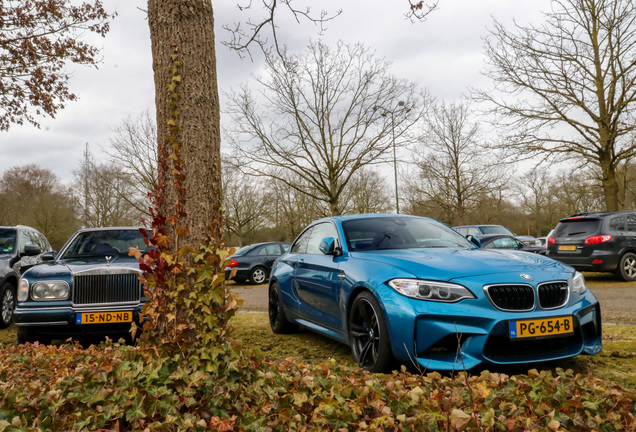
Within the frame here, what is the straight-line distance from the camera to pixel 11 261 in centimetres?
830

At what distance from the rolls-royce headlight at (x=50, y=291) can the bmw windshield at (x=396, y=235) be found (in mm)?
3225

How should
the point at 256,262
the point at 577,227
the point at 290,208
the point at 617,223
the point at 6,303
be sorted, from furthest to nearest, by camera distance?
the point at 290,208, the point at 256,262, the point at 577,227, the point at 617,223, the point at 6,303

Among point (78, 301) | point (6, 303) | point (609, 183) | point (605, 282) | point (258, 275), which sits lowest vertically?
point (605, 282)

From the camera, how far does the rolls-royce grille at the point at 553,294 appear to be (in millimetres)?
3814

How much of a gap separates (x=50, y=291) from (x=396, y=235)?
3.90m

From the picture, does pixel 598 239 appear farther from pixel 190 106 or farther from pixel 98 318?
pixel 190 106

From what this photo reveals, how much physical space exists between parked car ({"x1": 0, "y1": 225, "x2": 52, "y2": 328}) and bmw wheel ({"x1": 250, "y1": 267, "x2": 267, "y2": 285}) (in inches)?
317

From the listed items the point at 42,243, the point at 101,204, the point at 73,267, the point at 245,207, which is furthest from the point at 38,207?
the point at 73,267

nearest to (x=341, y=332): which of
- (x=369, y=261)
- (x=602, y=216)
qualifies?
(x=369, y=261)

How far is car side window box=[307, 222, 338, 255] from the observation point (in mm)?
5469

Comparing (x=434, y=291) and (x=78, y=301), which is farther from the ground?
(x=434, y=291)

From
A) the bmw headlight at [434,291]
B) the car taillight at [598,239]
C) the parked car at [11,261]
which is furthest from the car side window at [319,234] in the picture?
the car taillight at [598,239]

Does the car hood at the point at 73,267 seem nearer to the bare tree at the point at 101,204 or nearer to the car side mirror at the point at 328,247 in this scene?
the car side mirror at the point at 328,247

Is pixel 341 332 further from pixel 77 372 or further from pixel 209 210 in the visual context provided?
pixel 77 372
